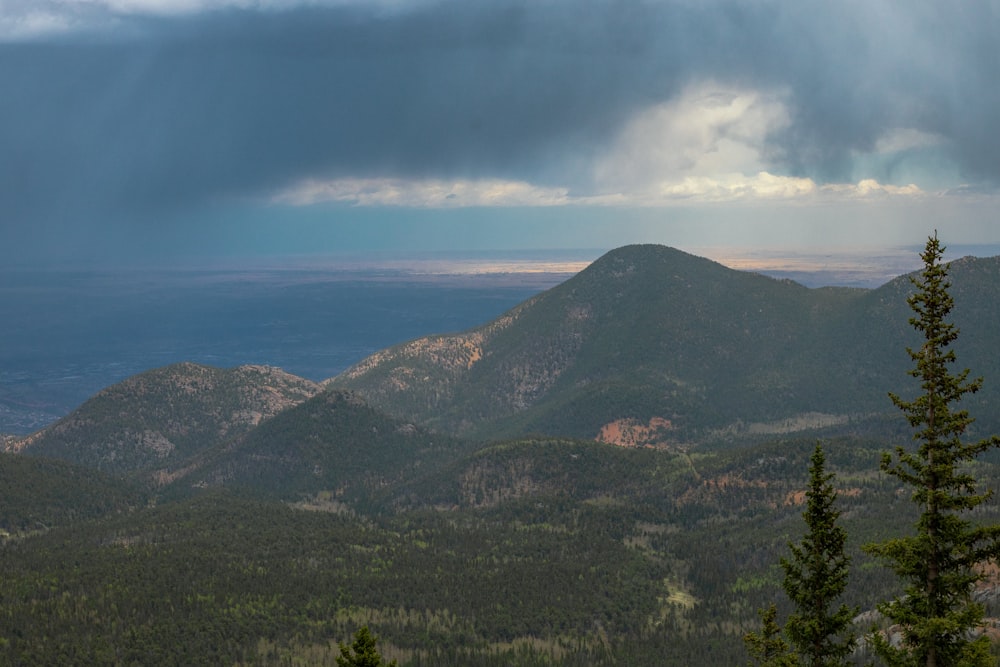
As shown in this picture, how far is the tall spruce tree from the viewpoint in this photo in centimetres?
4631

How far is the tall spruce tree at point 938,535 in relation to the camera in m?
46.3

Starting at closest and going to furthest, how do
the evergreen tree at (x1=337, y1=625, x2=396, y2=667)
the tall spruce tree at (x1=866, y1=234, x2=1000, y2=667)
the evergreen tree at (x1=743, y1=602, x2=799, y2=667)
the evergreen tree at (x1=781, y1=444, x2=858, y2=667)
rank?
the tall spruce tree at (x1=866, y1=234, x2=1000, y2=667), the evergreen tree at (x1=337, y1=625, x2=396, y2=667), the evergreen tree at (x1=781, y1=444, x2=858, y2=667), the evergreen tree at (x1=743, y1=602, x2=799, y2=667)

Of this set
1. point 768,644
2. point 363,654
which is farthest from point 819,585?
point 363,654

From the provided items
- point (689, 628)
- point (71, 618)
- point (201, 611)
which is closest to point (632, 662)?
point (689, 628)

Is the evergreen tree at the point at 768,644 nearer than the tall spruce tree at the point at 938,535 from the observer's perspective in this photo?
No

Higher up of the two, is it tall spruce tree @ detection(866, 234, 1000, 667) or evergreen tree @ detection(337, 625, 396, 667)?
tall spruce tree @ detection(866, 234, 1000, 667)

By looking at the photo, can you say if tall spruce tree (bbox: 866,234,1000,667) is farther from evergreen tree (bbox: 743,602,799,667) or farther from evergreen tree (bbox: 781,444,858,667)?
evergreen tree (bbox: 743,602,799,667)

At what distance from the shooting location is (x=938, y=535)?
47.5 metres

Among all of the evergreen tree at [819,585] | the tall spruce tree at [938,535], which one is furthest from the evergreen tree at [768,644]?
the tall spruce tree at [938,535]

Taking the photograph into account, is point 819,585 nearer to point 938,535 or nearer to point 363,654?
point 938,535

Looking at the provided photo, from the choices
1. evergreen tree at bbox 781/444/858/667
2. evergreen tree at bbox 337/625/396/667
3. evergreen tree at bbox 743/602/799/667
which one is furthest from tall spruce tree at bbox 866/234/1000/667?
evergreen tree at bbox 337/625/396/667

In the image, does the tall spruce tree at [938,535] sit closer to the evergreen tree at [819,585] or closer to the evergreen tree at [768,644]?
the evergreen tree at [819,585]

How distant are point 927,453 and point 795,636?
1366 centimetres

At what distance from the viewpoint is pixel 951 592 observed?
47219 mm
